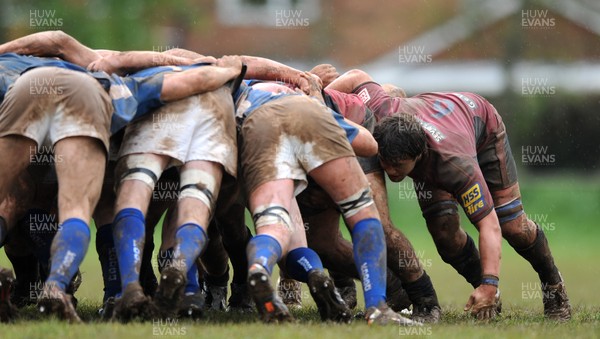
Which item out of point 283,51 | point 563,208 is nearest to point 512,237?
point 563,208

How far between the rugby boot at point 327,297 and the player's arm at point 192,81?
5.12 ft

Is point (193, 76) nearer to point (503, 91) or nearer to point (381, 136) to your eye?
point (381, 136)

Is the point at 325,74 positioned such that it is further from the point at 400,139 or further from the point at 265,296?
the point at 265,296

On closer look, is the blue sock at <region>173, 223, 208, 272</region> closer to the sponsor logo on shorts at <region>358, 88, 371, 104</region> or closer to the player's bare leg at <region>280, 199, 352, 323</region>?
the player's bare leg at <region>280, 199, 352, 323</region>

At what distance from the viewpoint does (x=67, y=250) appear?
6.64 m

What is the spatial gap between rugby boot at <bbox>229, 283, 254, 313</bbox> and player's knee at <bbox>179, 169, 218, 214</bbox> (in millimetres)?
1852

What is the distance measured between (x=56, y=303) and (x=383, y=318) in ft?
7.01

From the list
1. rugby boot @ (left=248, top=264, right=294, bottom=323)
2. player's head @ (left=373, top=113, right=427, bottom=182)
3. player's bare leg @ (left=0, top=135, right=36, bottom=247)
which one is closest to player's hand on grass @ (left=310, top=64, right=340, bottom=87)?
player's head @ (left=373, top=113, right=427, bottom=182)

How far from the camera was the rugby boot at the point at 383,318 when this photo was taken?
709 cm

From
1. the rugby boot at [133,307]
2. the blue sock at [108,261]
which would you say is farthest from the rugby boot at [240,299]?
the rugby boot at [133,307]

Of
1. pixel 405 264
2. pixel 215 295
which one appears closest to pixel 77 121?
pixel 215 295

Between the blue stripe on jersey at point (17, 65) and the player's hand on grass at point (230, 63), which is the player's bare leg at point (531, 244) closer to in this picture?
the player's hand on grass at point (230, 63)

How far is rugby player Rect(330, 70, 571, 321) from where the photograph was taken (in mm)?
8258

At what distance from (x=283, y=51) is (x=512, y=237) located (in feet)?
76.8
